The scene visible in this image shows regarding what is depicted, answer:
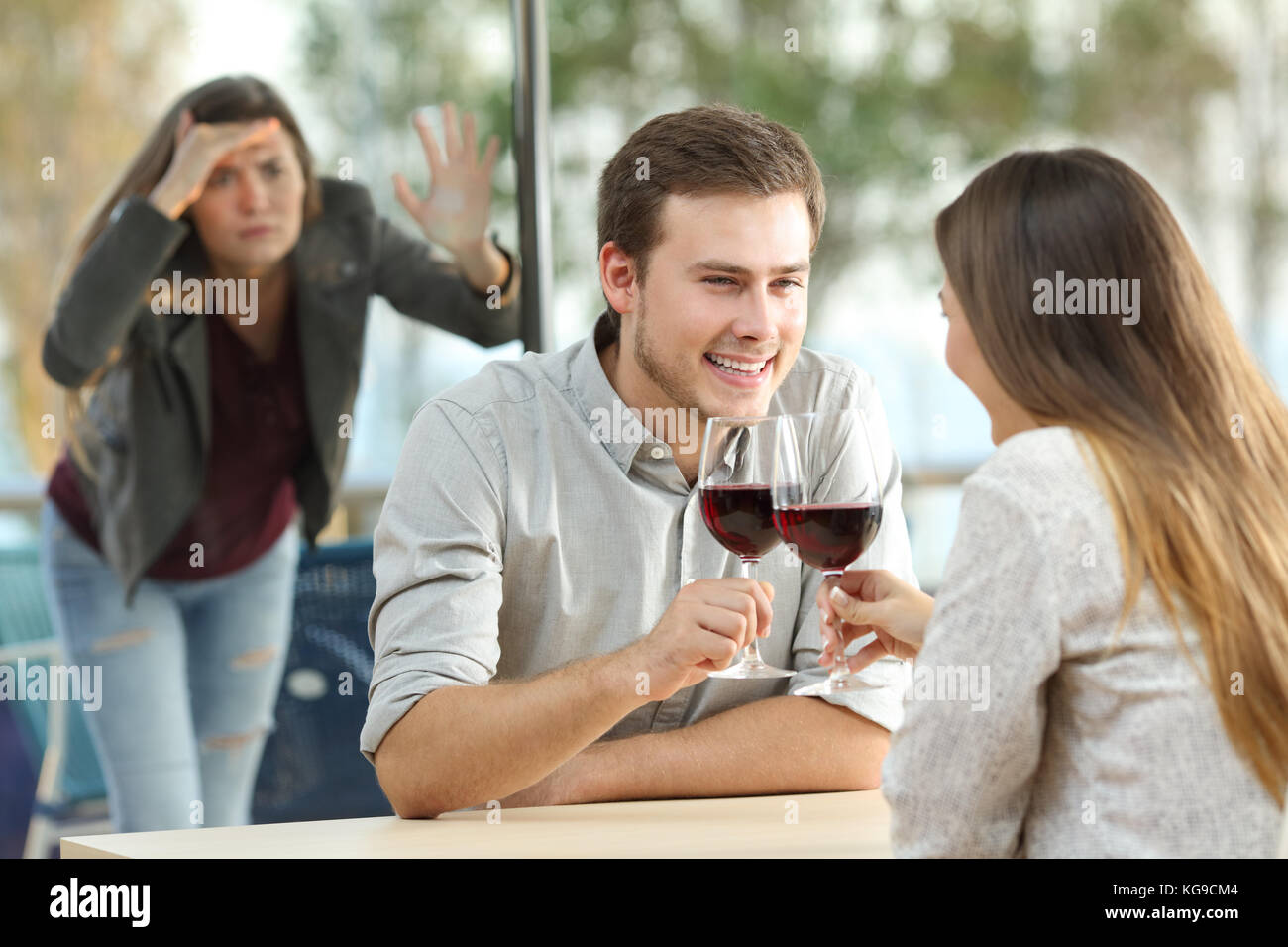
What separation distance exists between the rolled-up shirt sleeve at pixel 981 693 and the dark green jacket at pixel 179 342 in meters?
2.06

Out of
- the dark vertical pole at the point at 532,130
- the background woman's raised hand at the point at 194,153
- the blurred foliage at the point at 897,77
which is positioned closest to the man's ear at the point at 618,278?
the dark vertical pole at the point at 532,130

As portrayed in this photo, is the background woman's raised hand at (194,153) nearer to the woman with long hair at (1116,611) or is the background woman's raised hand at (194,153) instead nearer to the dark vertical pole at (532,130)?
the dark vertical pole at (532,130)

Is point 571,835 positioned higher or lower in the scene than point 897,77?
lower

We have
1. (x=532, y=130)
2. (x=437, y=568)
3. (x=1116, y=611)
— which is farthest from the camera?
(x=532, y=130)

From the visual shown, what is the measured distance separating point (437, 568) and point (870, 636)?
0.52 meters

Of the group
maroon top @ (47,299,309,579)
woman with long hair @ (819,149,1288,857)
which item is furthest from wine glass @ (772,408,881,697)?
maroon top @ (47,299,309,579)

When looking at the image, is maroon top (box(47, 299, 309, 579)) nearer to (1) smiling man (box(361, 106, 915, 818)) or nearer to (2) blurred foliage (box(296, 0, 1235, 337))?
(1) smiling man (box(361, 106, 915, 818))

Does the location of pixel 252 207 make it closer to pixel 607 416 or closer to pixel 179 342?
pixel 179 342

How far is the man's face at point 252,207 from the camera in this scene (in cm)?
282

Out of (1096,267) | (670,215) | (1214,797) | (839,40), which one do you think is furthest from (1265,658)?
(839,40)

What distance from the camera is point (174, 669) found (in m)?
2.71

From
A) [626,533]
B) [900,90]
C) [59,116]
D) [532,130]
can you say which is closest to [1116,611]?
[626,533]

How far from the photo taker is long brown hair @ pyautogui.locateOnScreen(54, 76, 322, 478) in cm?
279

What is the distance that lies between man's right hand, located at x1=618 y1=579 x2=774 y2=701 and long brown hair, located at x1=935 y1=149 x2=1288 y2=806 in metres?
0.31
